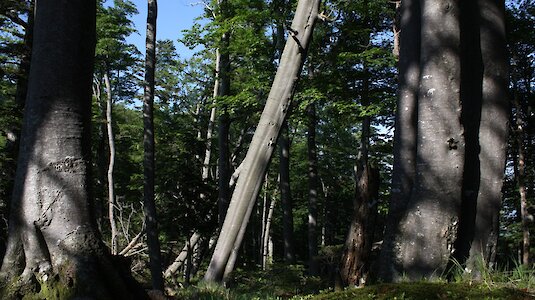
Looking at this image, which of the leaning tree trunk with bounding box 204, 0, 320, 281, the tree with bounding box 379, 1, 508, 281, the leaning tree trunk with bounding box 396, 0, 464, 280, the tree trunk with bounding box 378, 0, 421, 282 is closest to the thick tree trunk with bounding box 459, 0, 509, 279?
the tree with bounding box 379, 1, 508, 281

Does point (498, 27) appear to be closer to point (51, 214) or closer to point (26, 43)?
point (51, 214)

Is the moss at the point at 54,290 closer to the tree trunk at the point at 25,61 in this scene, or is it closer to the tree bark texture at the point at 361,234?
the tree bark texture at the point at 361,234

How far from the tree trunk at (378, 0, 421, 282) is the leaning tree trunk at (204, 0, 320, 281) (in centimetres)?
99

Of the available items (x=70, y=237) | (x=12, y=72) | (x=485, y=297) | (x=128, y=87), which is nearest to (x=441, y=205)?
(x=485, y=297)

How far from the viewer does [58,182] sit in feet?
9.14

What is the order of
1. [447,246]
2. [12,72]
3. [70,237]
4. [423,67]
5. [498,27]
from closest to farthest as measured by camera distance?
[70,237]
[447,246]
[423,67]
[498,27]
[12,72]

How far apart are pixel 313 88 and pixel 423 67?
30.2 feet

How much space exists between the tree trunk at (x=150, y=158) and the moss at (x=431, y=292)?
7.93 metres

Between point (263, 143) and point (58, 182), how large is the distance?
83.7 inches

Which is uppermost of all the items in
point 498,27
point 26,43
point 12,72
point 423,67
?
point 26,43

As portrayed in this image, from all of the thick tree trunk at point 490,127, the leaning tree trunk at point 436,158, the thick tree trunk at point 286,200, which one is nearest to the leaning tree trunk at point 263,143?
the leaning tree trunk at point 436,158

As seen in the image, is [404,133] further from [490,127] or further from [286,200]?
[286,200]

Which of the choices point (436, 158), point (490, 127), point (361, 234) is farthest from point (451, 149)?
point (361, 234)

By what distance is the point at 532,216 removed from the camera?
61.9 feet
